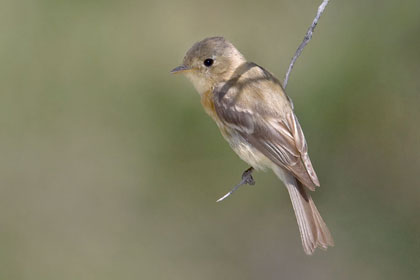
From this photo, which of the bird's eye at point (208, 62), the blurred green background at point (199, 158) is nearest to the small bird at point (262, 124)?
the bird's eye at point (208, 62)

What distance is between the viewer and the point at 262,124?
160 inches

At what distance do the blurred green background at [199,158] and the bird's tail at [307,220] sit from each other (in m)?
1.62

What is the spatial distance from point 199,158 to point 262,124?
1911 mm

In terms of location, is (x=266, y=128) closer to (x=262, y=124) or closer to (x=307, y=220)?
(x=262, y=124)

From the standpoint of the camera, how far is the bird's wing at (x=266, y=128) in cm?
399

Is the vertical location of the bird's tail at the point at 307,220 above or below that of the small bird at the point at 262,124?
below

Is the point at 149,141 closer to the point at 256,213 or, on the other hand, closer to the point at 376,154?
the point at 256,213

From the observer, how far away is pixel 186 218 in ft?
19.4

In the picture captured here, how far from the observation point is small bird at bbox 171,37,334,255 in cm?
397

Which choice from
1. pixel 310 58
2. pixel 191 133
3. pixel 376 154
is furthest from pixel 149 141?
pixel 376 154

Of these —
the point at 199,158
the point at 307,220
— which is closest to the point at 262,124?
the point at 307,220

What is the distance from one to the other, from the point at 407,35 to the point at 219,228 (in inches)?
90.5

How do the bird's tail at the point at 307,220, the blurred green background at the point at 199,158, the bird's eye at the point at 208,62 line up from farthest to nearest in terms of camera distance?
the blurred green background at the point at 199,158 < the bird's eye at the point at 208,62 < the bird's tail at the point at 307,220

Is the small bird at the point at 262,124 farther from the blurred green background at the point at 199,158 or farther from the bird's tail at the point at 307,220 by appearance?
the blurred green background at the point at 199,158
